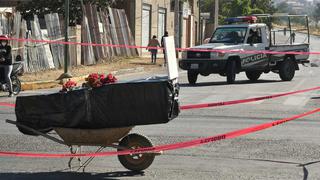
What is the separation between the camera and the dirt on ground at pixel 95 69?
20830 millimetres

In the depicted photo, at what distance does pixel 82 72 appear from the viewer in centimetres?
2352

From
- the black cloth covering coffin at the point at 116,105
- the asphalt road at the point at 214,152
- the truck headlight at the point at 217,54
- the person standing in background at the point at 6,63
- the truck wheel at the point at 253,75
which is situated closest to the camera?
the black cloth covering coffin at the point at 116,105

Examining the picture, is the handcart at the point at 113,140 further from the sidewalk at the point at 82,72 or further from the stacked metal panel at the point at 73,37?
the sidewalk at the point at 82,72

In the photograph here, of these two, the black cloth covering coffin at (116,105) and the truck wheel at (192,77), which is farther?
the truck wheel at (192,77)

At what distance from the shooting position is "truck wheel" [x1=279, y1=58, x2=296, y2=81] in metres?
22.7

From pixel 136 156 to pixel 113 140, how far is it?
36 cm


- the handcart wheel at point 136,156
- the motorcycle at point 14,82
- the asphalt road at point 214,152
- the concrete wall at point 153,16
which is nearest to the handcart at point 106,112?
the handcart wheel at point 136,156

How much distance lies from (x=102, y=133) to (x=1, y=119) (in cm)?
547

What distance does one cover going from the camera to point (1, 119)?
11828 mm

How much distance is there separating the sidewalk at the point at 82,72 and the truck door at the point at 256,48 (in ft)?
18.5

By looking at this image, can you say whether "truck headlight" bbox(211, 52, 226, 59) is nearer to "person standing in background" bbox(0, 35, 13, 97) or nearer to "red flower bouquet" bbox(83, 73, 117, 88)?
"person standing in background" bbox(0, 35, 13, 97)

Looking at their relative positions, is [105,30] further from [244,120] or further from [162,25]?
[244,120]

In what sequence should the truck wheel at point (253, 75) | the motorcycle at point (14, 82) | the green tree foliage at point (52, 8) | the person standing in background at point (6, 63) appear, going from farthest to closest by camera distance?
the green tree foliage at point (52, 8), the truck wheel at point (253, 75), the motorcycle at point (14, 82), the person standing in background at point (6, 63)

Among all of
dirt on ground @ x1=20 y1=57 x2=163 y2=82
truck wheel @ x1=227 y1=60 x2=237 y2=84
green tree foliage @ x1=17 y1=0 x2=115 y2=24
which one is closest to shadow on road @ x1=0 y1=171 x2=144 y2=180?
dirt on ground @ x1=20 y1=57 x2=163 y2=82
